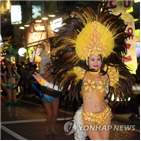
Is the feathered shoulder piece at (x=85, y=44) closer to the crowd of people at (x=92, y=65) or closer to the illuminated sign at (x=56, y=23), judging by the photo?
the crowd of people at (x=92, y=65)

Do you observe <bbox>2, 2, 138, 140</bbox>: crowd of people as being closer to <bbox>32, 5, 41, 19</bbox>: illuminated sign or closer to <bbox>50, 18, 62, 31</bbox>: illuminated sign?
<bbox>50, 18, 62, 31</bbox>: illuminated sign

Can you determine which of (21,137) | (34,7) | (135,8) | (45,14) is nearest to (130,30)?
(135,8)

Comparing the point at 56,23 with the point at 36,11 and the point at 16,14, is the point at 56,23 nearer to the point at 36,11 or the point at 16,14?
the point at 36,11

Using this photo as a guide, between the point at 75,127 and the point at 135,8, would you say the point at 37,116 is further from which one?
the point at 75,127

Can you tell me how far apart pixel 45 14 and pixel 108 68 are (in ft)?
57.7

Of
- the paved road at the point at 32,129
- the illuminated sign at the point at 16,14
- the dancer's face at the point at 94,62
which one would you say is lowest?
the paved road at the point at 32,129

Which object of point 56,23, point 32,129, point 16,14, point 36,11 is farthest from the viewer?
point 16,14

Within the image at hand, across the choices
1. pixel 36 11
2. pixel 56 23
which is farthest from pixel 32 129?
pixel 36 11

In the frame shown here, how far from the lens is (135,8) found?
12.6 metres

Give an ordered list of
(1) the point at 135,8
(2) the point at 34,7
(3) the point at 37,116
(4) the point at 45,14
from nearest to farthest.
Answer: (3) the point at 37,116 < (1) the point at 135,8 < (4) the point at 45,14 < (2) the point at 34,7

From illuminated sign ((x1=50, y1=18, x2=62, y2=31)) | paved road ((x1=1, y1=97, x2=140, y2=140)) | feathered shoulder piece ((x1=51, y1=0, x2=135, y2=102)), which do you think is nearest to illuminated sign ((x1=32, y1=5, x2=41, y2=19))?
illuminated sign ((x1=50, y1=18, x2=62, y2=31))

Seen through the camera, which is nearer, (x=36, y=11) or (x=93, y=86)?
(x=93, y=86)

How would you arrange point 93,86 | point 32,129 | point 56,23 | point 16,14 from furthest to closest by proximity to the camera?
point 16,14 < point 56,23 < point 32,129 < point 93,86

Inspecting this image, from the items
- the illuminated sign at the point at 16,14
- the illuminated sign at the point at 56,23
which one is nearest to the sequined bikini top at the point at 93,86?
the illuminated sign at the point at 56,23
